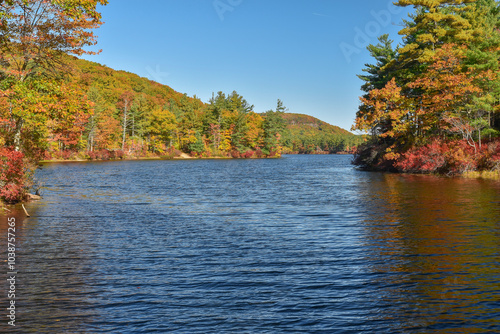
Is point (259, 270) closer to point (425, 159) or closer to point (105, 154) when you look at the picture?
point (425, 159)

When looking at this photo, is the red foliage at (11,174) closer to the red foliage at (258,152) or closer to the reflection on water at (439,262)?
the reflection on water at (439,262)

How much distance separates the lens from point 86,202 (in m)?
25.2

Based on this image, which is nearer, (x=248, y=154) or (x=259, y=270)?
(x=259, y=270)

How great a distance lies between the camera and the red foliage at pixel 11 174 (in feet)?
67.1

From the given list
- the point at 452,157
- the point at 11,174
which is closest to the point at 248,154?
the point at 452,157

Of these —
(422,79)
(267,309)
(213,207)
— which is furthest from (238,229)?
(422,79)

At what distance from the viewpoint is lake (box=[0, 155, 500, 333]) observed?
8031 mm

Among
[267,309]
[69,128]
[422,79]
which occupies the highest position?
[422,79]

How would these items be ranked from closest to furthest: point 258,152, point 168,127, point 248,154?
point 168,127
point 248,154
point 258,152

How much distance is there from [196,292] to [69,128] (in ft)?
53.5

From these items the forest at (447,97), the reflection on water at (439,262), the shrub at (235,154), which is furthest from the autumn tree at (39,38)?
the shrub at (235,154)

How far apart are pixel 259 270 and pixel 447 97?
36.9 m

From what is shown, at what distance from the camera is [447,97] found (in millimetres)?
40750

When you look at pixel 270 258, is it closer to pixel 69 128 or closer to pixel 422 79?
pixel 69 128
